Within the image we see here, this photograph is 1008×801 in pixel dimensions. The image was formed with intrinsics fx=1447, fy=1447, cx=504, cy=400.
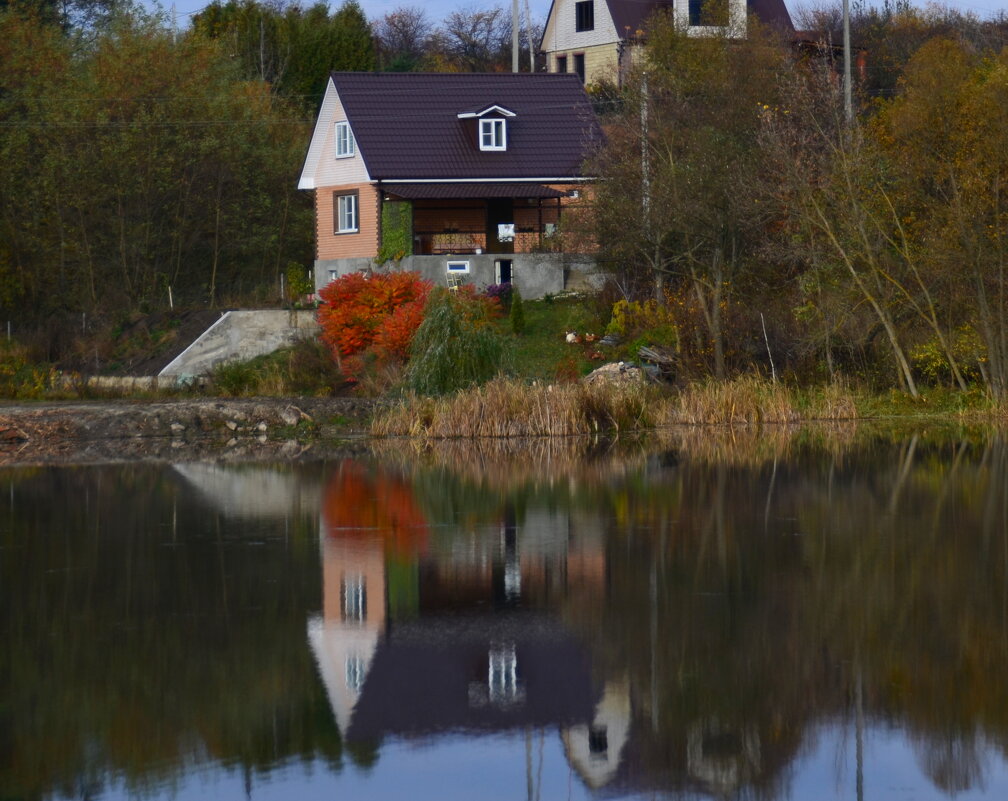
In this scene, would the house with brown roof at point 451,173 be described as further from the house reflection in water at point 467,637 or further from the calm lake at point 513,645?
the house reflection in water at point 467,637

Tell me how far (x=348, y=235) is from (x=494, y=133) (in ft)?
20.6

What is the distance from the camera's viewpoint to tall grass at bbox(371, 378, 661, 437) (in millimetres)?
30094

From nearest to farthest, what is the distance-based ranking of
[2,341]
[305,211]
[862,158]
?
[862,158] → [2,341] → [305,211]

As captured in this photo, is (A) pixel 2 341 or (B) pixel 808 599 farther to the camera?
(A) pixel 2 341

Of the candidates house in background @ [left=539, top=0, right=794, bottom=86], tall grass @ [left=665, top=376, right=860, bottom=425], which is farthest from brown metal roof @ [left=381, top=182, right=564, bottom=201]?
tall grass @ [left=665, top=376, right=860, bottom=425]

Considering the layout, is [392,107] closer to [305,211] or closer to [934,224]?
[305,211]

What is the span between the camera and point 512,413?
30.2 meters

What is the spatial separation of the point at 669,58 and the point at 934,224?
18.3 m

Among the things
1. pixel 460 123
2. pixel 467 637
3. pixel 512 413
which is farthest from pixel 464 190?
pixel 467 637

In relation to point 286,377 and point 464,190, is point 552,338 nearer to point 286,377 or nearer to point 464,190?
point 286,377

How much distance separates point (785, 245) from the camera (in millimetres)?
37562

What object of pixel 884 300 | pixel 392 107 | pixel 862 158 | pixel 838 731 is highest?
pixel 392 107

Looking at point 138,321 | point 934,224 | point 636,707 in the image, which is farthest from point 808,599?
point 138,321

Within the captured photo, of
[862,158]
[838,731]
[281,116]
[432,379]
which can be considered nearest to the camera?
[838,731]
